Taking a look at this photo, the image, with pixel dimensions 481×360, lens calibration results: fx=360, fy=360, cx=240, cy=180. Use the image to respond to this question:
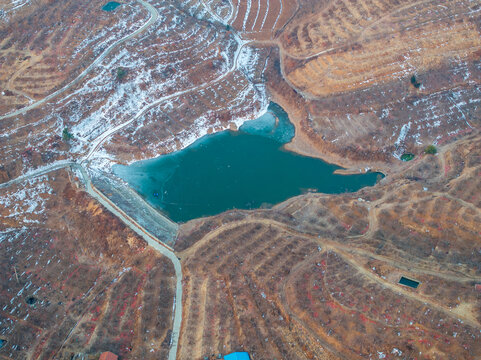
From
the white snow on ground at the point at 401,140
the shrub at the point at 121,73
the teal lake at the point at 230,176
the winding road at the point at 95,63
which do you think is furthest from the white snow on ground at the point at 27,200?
the white snow on ground at the point at 401,140

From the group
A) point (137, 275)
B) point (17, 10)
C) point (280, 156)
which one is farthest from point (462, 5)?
point (17, 10)

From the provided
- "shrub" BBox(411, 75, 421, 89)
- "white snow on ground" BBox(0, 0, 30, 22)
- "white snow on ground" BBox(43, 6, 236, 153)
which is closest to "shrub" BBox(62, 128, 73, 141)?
"white snow on ground" BBox(43, 6, 236, 153)

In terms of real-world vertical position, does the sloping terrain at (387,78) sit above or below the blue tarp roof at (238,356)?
above

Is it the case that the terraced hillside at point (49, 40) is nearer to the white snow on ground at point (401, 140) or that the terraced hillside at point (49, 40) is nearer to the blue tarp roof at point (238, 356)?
the blue tarp roof at point (238, 356)

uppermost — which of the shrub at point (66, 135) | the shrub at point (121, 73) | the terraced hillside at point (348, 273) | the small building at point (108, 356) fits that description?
the shrub at point (121, 73)

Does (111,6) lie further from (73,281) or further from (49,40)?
(73,281)

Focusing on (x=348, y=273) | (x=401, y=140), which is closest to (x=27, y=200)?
(x=348, y=273)
